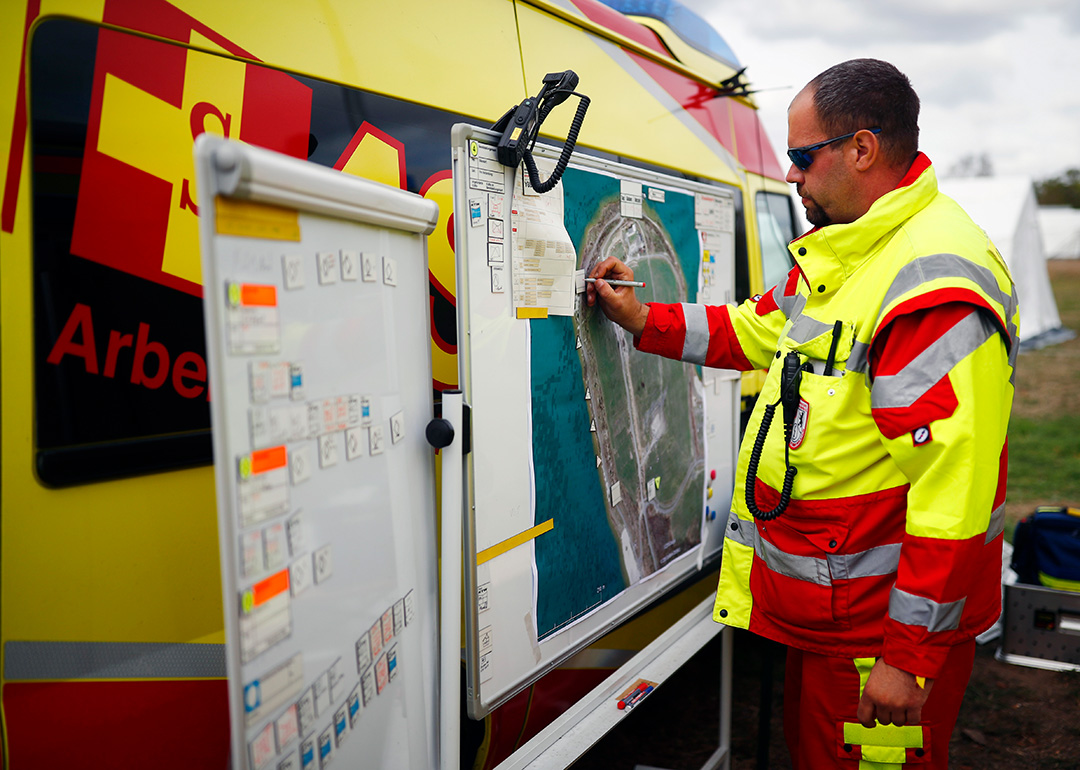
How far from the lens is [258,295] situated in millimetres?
1067

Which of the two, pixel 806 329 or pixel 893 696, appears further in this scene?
pixel 806 329

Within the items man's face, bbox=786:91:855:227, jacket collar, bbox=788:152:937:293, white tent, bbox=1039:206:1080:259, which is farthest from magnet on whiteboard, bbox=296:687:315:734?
white tent, bbox=1039:206:1080:259

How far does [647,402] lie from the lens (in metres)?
2.40

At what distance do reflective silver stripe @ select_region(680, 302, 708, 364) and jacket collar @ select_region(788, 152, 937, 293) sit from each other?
402 mm

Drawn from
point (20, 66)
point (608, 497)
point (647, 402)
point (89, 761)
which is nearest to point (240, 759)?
point (89, 761)

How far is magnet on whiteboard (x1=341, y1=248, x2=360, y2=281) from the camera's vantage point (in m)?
1.27

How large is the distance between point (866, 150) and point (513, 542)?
126 cm

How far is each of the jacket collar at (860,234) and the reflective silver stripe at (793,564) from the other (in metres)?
0.66

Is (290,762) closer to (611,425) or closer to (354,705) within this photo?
(354,705)

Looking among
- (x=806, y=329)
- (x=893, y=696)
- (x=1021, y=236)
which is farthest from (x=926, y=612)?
(x=1021, y=236)

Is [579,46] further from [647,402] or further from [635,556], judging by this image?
[635,556]

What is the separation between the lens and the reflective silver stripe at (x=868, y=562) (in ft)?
5.95

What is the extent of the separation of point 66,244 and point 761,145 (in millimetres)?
3683

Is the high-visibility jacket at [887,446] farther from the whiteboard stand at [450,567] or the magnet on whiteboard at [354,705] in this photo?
the magnet on whiteboard at [354,705]
